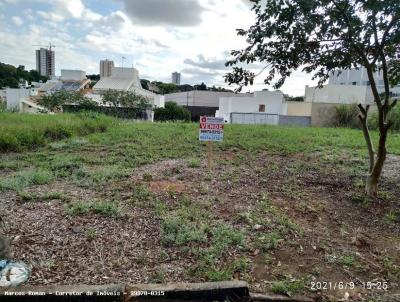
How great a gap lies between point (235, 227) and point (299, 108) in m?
26.4

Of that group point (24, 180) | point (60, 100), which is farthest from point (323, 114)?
point (24, 180)

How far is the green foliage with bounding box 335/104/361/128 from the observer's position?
63.7 feet

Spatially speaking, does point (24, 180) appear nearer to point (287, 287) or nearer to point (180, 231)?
point (180, 231)

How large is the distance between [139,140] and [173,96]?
42069 mm

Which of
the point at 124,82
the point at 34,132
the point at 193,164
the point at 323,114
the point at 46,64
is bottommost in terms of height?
the point at 193,164

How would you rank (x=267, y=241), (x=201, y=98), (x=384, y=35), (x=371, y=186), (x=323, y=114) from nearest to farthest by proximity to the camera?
(x=267, y=241) < (x=384, y=35) < (x=371, y=186) < (x=323, y=114) < (x=201, y=98)

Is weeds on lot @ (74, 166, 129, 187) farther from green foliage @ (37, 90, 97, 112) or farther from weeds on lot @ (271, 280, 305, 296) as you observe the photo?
green foliage @ (37, 90, 97, 112)

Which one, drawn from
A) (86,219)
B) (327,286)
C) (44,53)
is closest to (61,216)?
(86,219)

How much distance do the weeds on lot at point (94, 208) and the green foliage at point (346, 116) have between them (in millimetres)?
18641

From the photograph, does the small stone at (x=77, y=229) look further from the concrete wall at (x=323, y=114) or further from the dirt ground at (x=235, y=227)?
the concrete wall at (x=323, y=114)

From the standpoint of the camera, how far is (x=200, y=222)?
3225 mm

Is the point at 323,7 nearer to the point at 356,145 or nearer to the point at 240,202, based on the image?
the point at 240,202

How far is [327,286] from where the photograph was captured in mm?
2311

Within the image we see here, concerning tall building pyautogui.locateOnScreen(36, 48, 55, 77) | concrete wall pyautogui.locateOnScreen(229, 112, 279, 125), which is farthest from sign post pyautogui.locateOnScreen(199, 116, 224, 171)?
tall building pyautogui.locateOnScreen(36, 48, 55, 77)
